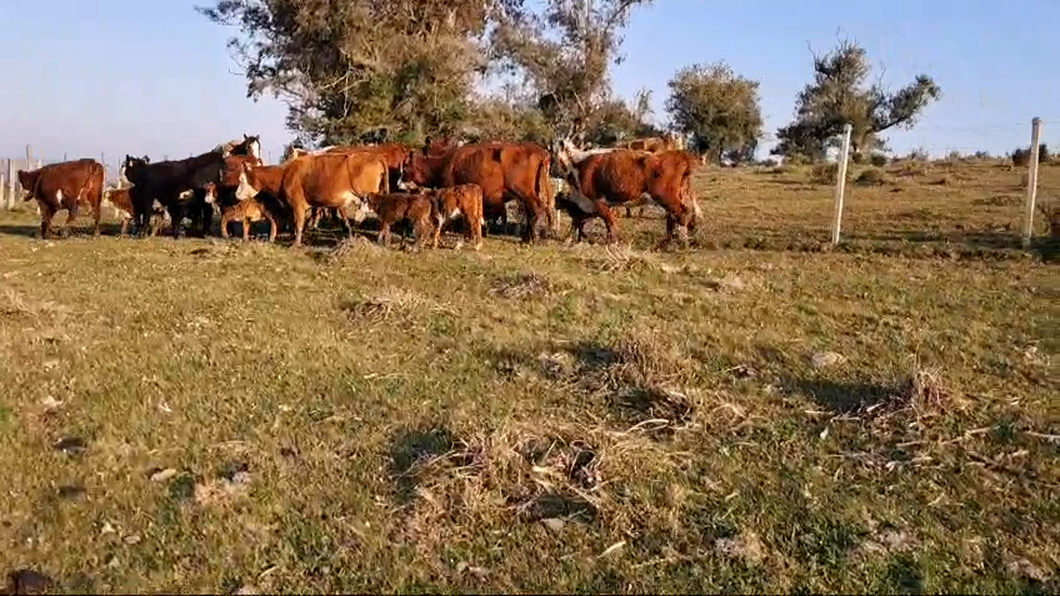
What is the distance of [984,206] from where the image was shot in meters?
19.1

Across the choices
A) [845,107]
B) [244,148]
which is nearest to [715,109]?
[845,107]

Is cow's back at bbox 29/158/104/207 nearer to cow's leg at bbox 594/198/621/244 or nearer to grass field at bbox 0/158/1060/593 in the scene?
grass field at bbox 0/158/1060/593

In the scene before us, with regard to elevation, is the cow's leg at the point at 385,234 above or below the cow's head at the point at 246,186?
below

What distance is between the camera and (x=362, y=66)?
25.8 m

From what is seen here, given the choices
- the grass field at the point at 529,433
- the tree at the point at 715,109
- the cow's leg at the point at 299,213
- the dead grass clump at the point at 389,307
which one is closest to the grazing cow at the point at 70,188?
the cow's leg at the point at 299,213

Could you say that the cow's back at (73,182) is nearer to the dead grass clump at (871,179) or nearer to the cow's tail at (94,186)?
the cow's tail at (94,186)

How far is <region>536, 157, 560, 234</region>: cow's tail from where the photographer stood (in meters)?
15.1

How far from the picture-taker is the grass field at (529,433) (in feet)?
15.5

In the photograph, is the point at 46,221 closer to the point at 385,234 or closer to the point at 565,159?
the point at 385,234

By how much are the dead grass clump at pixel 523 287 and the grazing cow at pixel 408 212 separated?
9.81 ft

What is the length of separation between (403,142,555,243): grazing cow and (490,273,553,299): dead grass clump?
4.61m

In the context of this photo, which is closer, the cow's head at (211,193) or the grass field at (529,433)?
the grass field at (529,433)

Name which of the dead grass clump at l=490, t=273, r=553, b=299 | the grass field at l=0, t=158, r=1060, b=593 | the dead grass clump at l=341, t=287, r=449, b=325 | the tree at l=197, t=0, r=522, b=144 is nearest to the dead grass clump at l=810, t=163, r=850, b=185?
the tree at l=197, t=0, r=522, b=144

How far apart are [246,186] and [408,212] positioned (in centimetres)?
304
